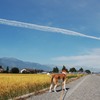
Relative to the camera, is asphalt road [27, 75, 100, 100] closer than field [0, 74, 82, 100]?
Yes

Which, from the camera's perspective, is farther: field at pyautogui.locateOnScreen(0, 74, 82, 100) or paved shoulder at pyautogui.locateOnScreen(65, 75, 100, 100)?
field at pyautogui.locateOnScreen(0, 74, 82, 100)

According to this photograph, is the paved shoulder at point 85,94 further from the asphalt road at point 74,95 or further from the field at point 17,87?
the field at point 17,87

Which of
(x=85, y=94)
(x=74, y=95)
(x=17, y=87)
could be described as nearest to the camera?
(x=74, y=95)

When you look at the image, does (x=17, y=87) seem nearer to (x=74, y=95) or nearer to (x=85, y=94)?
(x=74, y=95)

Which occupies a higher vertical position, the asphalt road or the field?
the field

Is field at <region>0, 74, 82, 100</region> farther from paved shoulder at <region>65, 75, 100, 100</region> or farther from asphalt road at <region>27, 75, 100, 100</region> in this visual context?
paved shoulder at <region>65, 75, 100, 100</region>

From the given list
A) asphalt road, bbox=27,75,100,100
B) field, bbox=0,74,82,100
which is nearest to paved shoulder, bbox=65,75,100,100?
asphalt road, bbox=27,75,100,100

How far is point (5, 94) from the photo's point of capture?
18266 mm

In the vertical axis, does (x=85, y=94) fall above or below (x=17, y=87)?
below

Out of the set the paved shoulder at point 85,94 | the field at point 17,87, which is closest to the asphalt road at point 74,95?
the paved shoulder at point 85,94

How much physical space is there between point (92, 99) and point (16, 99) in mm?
4102

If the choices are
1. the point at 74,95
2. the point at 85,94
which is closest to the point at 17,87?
the point at 74,95

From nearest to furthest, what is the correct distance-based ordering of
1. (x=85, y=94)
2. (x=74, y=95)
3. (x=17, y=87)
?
(x=74, y=95)
(x=85, y=94)
(x=17, y=87)

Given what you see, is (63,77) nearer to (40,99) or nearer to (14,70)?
(40,99)
